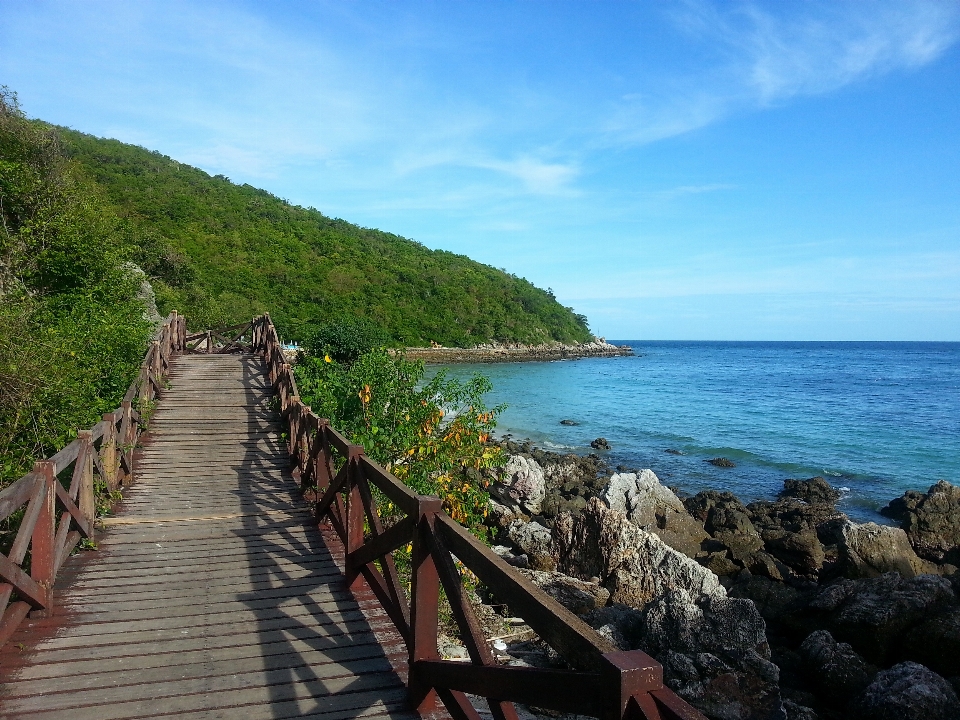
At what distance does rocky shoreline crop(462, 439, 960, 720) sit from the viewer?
6.45m

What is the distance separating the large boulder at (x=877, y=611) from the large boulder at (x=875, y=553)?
2.09 metres

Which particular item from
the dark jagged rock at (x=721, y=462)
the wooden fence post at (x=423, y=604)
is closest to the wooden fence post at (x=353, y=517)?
the wooden fence post at (x=423, y=604)

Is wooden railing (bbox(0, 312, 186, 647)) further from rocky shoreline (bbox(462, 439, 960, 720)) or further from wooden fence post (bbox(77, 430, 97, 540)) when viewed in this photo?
rocky shoreline (bbox(462, 439, 960, 720))

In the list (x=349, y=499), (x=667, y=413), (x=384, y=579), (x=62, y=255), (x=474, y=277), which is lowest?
(x=667, y=413)

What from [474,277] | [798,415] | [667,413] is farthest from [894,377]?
[474,277]

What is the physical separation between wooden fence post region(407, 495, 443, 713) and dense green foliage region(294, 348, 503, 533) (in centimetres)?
460

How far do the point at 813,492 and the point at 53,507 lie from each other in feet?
60.5

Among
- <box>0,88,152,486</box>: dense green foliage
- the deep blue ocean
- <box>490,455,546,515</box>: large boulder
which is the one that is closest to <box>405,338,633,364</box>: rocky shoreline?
the deep blue ocean

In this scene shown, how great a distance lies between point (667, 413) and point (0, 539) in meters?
32.9

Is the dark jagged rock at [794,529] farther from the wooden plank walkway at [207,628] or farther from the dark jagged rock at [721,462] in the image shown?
the wooden plank walkway at [207,628]

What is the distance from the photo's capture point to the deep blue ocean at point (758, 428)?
2095 centimetres

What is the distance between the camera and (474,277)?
87.3 m

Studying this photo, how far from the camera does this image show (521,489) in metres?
14.6

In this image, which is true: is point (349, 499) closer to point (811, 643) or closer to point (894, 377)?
point (811, 643)
